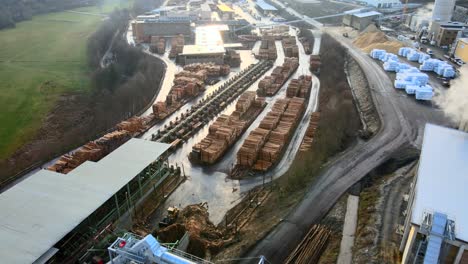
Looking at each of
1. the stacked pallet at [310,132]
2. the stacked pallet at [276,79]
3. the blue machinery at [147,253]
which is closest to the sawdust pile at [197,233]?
the blue machinery at [147,253]

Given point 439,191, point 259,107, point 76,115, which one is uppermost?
point 439,191

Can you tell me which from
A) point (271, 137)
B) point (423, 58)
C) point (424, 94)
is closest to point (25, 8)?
point (271, 137)

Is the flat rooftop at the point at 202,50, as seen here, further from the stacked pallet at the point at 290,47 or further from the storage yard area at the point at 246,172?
the stacked pallet at the point at 290,47

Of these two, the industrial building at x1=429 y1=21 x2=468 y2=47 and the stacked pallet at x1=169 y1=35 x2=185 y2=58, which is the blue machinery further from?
the industrial building at x1=429 y1=21 x2=468 y2=47

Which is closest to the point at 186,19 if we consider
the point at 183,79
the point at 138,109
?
the point at 183,79

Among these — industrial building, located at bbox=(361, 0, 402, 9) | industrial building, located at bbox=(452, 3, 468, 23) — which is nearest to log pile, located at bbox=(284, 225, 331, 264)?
industrial building, located at bbox=(452, 3, 468, 23)

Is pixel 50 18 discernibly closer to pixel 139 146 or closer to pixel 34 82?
pixel 34 82
